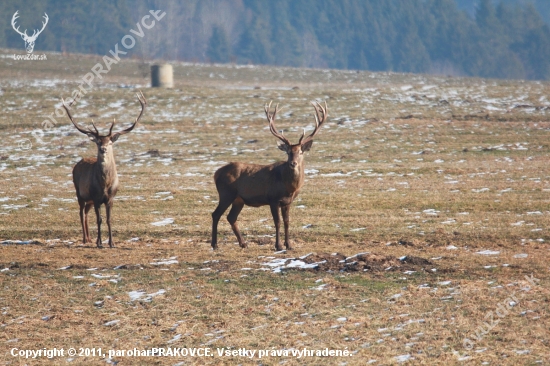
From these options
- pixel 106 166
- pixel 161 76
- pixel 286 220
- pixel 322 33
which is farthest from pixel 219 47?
pixel 286 220

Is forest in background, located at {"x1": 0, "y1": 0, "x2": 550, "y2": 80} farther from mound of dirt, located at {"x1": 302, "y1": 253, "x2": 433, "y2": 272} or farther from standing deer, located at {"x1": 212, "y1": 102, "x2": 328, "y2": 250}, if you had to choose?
mound of dirt, located at {"x1": 302, "y1": 253, "x2": 433, "y2": 272}

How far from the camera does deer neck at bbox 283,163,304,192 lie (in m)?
13.9

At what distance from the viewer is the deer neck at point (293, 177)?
13.9 metres

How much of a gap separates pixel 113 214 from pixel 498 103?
27.3 metres

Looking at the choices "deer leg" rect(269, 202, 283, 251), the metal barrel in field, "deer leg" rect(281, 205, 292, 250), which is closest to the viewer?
"deer leg" rect(269, 202, 283, 251)

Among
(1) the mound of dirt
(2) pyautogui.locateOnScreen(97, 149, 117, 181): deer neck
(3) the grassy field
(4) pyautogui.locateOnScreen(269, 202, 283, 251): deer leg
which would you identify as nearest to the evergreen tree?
(3) the grassy field

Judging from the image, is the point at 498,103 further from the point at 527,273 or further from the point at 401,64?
the point at 401,64

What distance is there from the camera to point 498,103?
39.8 metres

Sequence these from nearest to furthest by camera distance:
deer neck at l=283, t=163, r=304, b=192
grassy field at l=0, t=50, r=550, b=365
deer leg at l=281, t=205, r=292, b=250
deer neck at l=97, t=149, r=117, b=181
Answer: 1. grassy field at l=0, t=50, r=550, b=365
2. deer leg at l=281, t=205, r=292, b=250
3. deer neck at l=283, t=163, r=304, b=192
4. deer neck at l=97, t=149, r=117, b=181

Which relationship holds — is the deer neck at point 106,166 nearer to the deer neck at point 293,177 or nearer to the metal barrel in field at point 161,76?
the deer neck at point 293,177

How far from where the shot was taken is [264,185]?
1412 cm

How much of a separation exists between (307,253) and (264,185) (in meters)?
1.73

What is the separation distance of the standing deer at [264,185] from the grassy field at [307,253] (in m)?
0.71

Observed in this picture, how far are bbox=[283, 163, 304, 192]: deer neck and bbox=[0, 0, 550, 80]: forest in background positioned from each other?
8383 centimetres
